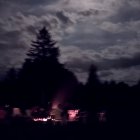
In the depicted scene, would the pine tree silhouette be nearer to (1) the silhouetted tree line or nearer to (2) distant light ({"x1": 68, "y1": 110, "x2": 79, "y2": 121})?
(1) the silhouetted tree line

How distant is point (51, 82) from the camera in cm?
8356

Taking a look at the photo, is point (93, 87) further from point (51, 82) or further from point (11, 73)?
point (11, 73)

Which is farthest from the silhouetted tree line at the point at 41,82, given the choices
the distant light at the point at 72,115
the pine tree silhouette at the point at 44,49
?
the distant light at the point at 72,115

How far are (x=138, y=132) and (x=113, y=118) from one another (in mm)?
12829

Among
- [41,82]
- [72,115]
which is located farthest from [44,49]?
[72,115]

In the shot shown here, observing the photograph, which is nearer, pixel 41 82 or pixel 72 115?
pixel 72 115

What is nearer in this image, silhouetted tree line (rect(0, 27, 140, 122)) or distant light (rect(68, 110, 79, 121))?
distant light (rect(68, 110, 79, 121))

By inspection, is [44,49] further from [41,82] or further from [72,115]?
[72,115]

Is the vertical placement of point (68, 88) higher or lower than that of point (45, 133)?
higher

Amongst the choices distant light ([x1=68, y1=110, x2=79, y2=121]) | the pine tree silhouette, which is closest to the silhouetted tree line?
the pine tree silhouette

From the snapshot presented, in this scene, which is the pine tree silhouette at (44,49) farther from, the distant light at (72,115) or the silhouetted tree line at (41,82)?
the distant light at (72,115)

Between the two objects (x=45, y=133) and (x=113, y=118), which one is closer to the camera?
(x=45, y=133)

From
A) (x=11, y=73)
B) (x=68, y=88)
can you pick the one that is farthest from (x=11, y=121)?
(x=11, y=73)

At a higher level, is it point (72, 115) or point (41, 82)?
point (41, 82)
